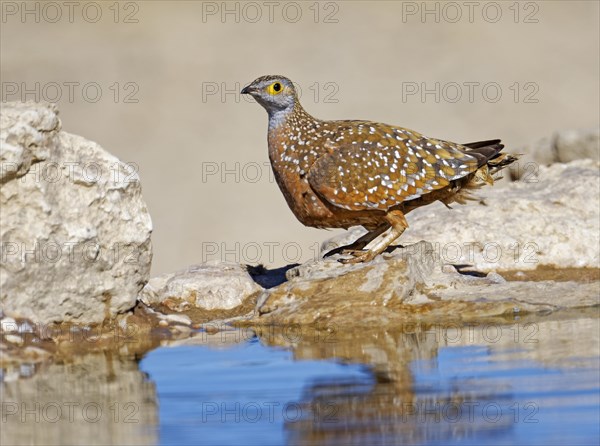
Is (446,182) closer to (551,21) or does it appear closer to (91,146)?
(91,146)

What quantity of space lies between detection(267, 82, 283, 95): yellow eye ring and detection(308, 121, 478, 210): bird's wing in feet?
2.24

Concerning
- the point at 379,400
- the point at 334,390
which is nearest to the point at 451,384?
the point at 379,400

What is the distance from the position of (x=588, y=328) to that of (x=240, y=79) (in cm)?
1795

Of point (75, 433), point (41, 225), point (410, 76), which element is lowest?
point (75, 433)

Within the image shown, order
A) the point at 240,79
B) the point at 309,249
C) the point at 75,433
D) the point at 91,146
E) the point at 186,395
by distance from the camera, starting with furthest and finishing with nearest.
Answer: the point at 240,79
the point at 309,249
the point at 91,146
the point at 186,395
the point at 75,433

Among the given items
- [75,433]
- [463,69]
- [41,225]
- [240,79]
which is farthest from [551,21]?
[75,433]

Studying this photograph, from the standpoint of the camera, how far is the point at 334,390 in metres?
7.27

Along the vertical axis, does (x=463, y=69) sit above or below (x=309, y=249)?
above

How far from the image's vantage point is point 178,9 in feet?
103

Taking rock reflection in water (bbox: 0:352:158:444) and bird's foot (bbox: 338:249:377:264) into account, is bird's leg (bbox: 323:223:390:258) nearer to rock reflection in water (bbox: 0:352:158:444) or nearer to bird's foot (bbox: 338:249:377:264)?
bird's foot (bbox: 338:249:377:264)

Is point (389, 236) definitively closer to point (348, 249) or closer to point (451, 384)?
point (348, 249)

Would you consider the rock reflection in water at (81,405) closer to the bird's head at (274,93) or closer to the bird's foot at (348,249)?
the bird's foot at (348,249)

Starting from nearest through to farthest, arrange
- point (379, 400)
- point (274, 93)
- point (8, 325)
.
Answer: point (379, 400) → point (8, 325) → point (274, 93)

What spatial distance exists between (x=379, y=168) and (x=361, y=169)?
15cm
